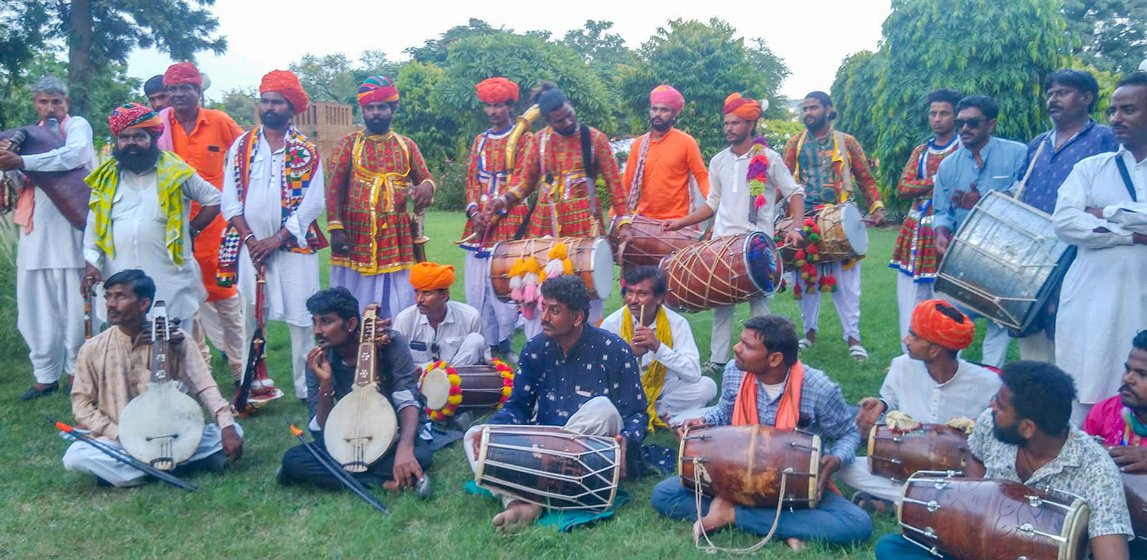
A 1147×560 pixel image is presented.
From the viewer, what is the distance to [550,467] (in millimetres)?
4133

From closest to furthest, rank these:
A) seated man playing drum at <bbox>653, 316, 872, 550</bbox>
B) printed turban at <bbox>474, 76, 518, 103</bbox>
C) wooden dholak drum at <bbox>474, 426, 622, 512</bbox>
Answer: seated man playing drum at <bbox>653, 316, 872, 550</bbox>
wooden dholak drum at <bbox>474, 426, 622, 512</bbox>
printed turban at <bbox>474, 76, 518, 103</bbox>

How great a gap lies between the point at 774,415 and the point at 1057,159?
2.29 m

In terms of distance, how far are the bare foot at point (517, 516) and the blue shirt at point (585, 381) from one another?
517 mm

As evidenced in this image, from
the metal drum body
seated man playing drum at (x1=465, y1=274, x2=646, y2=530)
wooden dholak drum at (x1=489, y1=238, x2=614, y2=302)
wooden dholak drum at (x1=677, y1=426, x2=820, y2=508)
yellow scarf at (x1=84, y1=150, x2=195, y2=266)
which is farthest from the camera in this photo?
wooden dholak drum at (x1=489, y1=238, x2=614, y2=302)

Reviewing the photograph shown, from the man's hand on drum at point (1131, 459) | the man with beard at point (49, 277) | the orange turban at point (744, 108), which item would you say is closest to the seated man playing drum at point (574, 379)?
the man's hand on drum at point (1131, 459)

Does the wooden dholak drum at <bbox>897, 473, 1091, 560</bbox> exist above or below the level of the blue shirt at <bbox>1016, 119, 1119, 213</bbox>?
below

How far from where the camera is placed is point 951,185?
6.08 meters

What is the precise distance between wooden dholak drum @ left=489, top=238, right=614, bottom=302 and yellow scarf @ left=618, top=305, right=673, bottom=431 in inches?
18.8

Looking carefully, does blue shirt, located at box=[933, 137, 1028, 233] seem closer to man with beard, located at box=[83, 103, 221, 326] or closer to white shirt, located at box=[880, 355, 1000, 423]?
white shirt, located at box=[880, 355, 1000, 423]

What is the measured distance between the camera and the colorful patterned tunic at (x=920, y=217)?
653cm

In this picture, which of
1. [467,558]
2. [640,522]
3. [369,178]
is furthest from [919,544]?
[369,178]

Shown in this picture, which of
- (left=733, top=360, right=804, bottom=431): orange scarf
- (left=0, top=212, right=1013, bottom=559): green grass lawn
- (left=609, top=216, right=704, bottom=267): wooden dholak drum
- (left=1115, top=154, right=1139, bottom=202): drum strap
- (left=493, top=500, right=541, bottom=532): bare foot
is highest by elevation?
(left=1115, top=154, right=1139, bottom=202): drum strap

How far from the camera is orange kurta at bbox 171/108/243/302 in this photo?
669 centimetres

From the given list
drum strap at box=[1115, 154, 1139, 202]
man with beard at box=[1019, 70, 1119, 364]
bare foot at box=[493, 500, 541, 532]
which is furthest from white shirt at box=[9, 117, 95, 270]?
drum strap at box=[1115, 154, 1139, 202]
